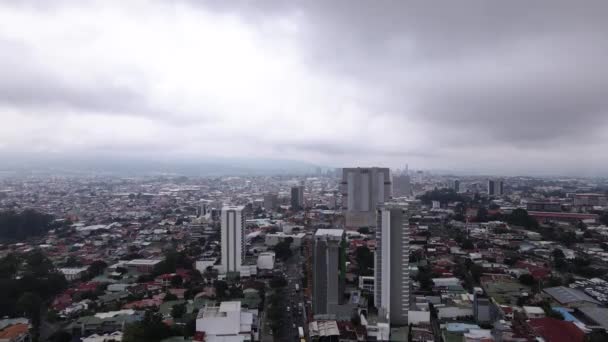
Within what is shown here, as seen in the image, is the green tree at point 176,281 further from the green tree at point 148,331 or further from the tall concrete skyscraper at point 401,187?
the tall concrete skyscraper at point 401,187

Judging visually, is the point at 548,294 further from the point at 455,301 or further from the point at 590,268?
the point at 590,268

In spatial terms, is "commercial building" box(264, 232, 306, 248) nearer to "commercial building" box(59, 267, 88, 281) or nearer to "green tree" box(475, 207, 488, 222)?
"commercial building" box(59, 267, 88, 281)

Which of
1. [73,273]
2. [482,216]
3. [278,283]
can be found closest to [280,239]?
[278,283]

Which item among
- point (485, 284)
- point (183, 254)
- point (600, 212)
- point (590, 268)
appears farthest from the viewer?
point (600, 212)

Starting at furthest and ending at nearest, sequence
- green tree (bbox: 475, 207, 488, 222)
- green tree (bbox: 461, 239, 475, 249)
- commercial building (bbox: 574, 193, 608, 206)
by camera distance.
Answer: commercial building (bbox: 574, 193, 608, 206) → green tree (bbox: 475, 207, 488, 222) → green tree (bbox: 461, 239, 475, 249)

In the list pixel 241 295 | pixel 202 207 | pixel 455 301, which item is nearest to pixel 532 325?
pixel 455 301

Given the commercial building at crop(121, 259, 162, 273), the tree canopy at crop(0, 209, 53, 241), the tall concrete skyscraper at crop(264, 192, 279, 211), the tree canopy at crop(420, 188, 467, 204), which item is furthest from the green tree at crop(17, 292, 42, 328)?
the tree canopy at crop(420, 188, 467, 204)
